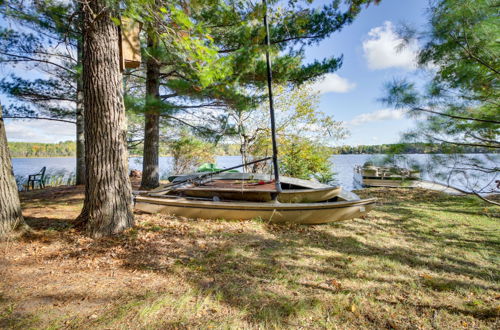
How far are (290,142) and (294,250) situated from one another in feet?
24.5

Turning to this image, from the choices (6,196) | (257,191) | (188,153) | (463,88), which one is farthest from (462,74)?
(188,153)

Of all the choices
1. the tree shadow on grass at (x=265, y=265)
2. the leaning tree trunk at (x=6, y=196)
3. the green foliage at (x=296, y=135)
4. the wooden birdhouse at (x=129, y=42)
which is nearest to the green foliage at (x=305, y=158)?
the green foliage at (x=296, y=135)

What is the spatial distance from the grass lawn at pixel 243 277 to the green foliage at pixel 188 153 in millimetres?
6913

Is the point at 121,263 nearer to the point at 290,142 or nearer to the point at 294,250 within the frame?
the point at 294,250

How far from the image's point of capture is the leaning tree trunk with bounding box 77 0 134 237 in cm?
279

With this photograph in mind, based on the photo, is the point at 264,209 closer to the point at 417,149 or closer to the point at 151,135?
the point at 417,149

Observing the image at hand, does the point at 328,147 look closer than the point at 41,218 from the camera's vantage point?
No

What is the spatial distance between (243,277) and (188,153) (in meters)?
9.25

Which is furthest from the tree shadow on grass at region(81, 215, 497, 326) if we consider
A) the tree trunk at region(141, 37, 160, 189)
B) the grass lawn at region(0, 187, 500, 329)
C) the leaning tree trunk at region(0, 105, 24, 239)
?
the tree trunk at region(141, 37, 160, 189)

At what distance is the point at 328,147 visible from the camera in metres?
10.2

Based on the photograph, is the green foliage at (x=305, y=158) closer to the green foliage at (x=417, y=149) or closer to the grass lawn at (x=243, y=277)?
the green foliage at (x=417, y=149)

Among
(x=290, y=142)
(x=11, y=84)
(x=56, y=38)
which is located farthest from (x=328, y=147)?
(x=11, y=84)

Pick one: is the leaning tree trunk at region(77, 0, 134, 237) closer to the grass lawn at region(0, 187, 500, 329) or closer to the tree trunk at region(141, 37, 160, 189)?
the grass lawn at region(0, 187, 500, 329)

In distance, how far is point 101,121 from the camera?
280cm
